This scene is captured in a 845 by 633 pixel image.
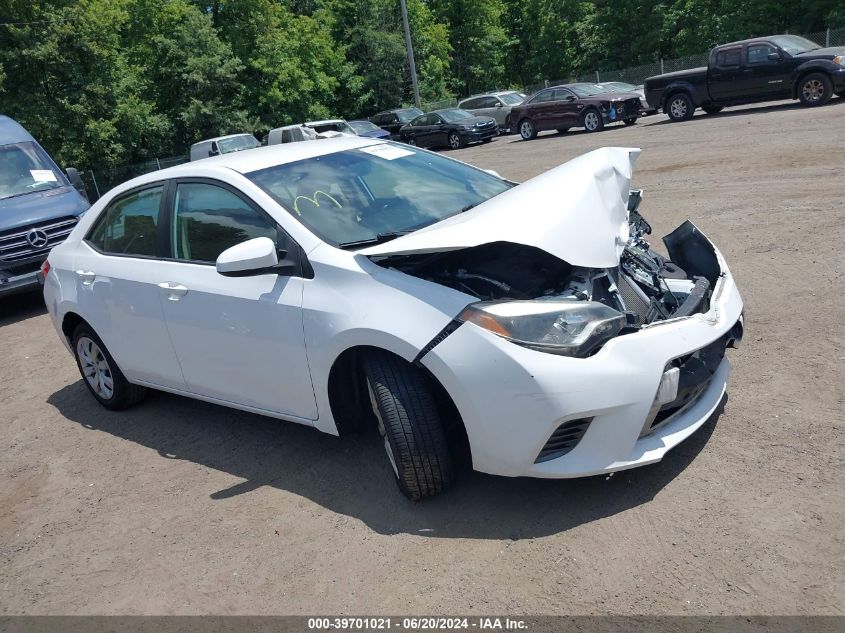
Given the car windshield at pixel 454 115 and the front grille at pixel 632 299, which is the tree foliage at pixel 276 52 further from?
the front grille at pixel 632 299

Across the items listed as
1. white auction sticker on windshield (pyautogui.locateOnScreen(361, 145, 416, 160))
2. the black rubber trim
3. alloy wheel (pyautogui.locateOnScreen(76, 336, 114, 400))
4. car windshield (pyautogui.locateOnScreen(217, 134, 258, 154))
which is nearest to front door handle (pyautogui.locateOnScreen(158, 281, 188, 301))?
alloy wheel (pyautogui.locateOnScreen(76, 336, 114, 400))

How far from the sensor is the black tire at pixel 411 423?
3.58 m

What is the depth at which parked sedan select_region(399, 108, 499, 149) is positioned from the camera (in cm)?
2706

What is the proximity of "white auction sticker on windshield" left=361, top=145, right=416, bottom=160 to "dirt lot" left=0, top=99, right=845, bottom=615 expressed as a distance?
5.97 ft

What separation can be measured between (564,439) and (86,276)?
12.0 feet

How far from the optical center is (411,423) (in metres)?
3.57

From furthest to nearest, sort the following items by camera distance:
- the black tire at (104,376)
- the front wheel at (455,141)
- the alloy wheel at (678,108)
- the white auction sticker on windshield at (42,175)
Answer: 1. the front wheel at (455,141)
2. the alloy wheel at (678,108)
3. the white auction sticker on windshield at (42,175)
4. the black tire at (104,376)

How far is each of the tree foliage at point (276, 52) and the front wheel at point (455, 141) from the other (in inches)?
530

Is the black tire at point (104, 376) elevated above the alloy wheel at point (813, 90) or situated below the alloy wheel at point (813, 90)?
above

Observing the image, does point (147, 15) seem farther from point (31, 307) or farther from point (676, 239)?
point (676, 239)

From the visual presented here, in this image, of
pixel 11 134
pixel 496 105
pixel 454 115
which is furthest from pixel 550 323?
pixel 496 105

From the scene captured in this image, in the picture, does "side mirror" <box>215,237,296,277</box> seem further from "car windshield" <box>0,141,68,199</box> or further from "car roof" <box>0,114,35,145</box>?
"car roof" <box>0,114,35,145</box>

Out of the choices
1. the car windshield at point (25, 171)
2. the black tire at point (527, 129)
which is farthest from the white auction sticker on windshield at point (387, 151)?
the black tire at point (527, 129)

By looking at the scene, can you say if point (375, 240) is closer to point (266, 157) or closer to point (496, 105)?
point (266, 157)
